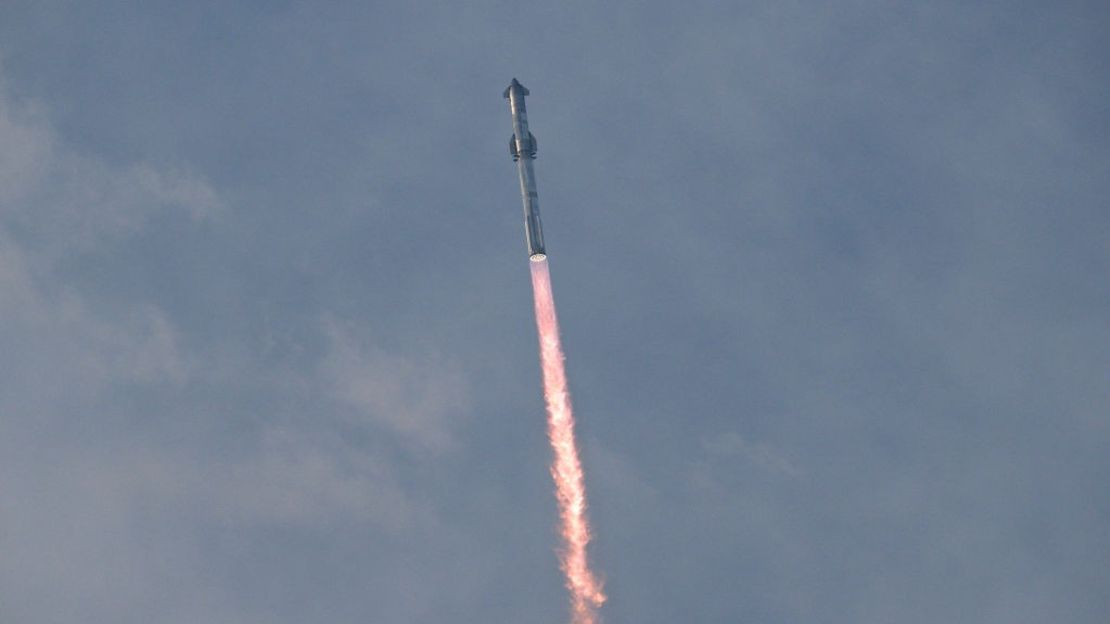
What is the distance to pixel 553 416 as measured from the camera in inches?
7608

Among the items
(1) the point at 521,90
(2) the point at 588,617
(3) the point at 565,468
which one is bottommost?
(2) the point at 588,617

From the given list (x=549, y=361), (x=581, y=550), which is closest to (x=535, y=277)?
(x=549, y=361)

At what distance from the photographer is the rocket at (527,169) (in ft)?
582

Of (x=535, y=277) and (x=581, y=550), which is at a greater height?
(x=535, y=277)

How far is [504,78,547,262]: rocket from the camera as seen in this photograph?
17725 cm

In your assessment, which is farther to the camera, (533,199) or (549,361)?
(549,361)

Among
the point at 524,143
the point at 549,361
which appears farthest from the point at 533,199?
the point at 549,361

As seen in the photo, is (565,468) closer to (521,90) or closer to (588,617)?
(588,617)

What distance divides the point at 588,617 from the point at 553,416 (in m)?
21.6

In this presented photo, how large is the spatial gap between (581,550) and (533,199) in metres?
38.9

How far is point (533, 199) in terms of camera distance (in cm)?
17950

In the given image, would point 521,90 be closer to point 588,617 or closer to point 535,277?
point 535,277

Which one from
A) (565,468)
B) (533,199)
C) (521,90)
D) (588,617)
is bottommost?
(588,617)

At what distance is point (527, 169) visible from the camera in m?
182
